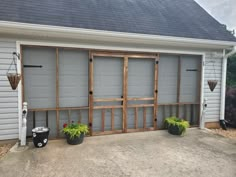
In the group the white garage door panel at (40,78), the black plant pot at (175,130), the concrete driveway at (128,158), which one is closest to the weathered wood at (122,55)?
the white garage door panel at (40,78)

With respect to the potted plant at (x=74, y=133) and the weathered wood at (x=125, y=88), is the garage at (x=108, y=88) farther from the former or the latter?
the potted plant at (x=74, y=133)

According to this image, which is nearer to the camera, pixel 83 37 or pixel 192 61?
pixel 83 37

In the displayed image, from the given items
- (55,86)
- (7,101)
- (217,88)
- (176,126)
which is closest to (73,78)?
(55,86)

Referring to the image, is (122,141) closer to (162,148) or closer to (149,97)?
(162,148)

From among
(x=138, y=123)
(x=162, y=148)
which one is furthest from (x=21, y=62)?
(x=162, y=148)

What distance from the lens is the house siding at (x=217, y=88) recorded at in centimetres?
508

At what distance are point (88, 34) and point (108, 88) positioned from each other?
54.5 inches

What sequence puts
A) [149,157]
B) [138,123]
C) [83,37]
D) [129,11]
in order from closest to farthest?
[149,157] → [83,37] → [138,123] → [129,11]

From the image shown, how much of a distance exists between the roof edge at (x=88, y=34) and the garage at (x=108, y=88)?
381mm

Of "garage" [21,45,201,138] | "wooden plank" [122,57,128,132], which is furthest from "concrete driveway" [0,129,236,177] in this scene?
"garage" [21,45,201,138]

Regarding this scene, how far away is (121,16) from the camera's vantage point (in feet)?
15.4

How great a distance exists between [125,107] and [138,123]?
2.03 ft

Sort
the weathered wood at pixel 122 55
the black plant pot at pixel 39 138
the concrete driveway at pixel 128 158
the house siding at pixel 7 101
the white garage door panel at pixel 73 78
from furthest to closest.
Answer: the weathered wood at pixel 122 55, the white garage door panel at pixel 73 78, the house siding at pixel 7 101, the black plant pot at pixel 39 138, the concrete driveway at pixel 128 158

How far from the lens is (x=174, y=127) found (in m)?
4.46
